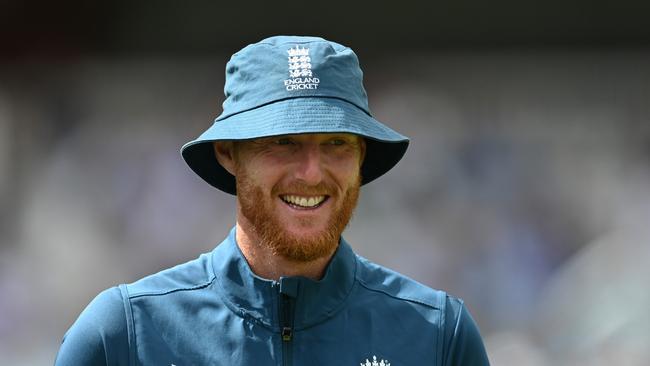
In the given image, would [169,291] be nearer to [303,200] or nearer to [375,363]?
[303,200]

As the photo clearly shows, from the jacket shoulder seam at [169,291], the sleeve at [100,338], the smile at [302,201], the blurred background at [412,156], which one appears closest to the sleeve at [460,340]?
the smile at [302,201]

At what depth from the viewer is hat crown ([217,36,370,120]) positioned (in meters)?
2.42

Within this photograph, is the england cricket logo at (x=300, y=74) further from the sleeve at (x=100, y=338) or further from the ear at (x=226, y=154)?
the sleeve at (x=100, y=338)

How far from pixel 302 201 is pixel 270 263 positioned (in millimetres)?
174

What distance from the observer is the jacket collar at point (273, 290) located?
2.43 metres

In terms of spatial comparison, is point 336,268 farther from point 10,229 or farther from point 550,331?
point 10,229

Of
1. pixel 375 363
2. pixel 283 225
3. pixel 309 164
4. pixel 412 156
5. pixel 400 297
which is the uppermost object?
pixel 412 156

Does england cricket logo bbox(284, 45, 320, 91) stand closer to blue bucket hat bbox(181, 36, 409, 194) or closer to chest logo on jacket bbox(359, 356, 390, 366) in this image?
blue bucket hat bbox(181, 36, 409, 194)

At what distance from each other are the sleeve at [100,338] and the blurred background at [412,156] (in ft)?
7.50

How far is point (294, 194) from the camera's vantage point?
238 centimetres

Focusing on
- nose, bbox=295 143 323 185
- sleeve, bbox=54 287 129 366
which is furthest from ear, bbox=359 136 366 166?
sleeve, bbox=54 287 129 366

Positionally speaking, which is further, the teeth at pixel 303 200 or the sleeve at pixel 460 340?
the sleeve at pixel 460 340

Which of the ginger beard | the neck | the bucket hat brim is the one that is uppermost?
the bucket hat brim

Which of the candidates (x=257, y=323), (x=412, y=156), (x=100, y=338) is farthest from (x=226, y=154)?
(x=412, y=156)
